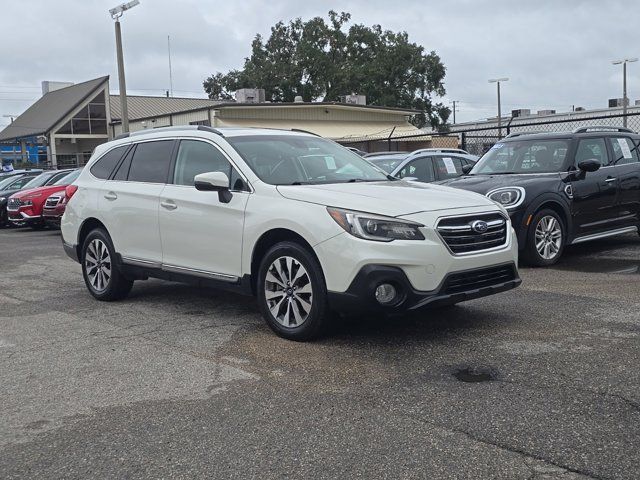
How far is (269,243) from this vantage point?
5.99 metres

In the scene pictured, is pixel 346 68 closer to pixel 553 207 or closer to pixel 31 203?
pixel 31 203

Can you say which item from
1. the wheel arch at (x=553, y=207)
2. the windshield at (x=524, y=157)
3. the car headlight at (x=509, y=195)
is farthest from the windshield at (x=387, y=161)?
the wheel arch at (x=553, y=207)

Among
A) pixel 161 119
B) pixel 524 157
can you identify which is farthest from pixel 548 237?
pixel 161 119

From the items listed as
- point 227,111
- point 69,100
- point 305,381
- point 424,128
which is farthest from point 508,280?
point 424,128

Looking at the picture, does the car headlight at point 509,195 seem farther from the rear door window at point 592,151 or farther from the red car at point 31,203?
the red car at point 31,203

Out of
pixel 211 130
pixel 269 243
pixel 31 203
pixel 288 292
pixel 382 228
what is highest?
pixel 211 130

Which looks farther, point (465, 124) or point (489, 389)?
point (465, 124)

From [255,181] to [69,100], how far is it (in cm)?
4704

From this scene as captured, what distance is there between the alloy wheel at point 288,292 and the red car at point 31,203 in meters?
13.6

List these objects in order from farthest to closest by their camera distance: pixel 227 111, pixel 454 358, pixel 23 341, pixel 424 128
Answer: pixel 424 128 → pixel 227 111 → pixel 23 341 → pixel 454 358

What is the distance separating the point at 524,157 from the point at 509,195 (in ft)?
4.19

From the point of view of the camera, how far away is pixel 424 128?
56688mm

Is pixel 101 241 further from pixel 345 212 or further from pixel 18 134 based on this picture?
pixel 18 134

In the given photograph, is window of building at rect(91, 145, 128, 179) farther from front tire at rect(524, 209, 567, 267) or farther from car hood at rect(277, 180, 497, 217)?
front tire at rect(524, 209, 567, 267)
